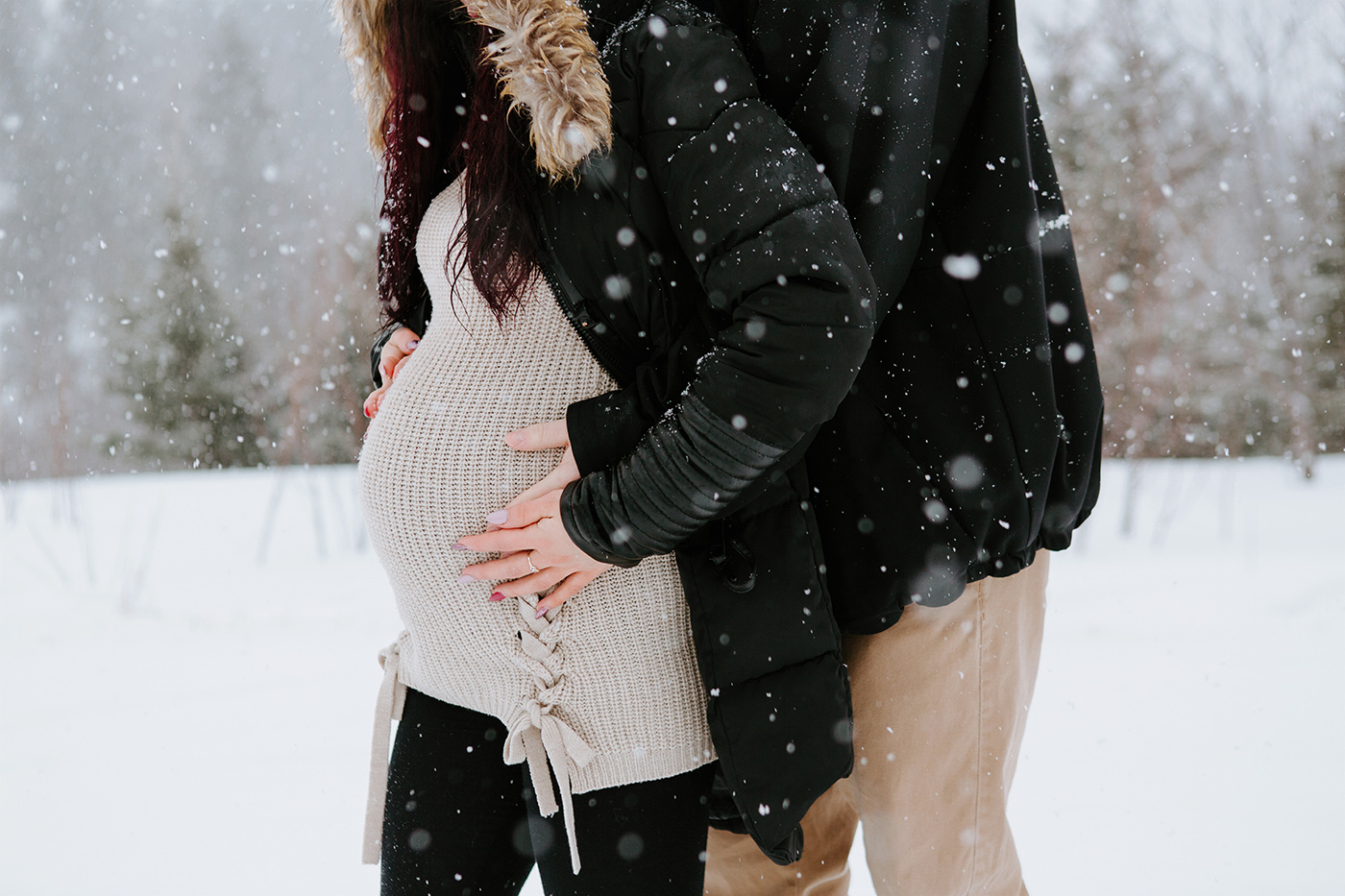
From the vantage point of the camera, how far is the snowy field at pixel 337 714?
184 centimetres

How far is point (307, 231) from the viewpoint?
20.4ft

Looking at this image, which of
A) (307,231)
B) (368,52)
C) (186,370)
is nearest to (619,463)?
(368,52)

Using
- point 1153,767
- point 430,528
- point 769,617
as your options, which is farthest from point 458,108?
A: point 1153,767

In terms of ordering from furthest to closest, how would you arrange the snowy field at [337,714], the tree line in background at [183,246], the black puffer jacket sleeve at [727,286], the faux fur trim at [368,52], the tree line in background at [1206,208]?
1. the tree line in background at [183,246]
2. the tree line in background at [1206,208]
3. the snowy field at [337,714]
4. the faux fur trim at [368,52]
5. the black puffer jacket sleeve at [727,286]

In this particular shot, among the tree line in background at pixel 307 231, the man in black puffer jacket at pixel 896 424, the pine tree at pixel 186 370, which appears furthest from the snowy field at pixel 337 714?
the pine tree at pixel 186 370

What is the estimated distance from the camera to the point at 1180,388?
5941 millimetres

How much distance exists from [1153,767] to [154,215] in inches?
295

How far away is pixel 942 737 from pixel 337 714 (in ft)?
7.66

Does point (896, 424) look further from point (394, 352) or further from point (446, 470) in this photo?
point (394, 352)

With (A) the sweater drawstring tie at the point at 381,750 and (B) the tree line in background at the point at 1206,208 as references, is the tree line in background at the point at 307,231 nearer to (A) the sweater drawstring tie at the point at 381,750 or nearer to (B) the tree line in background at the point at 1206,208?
(B) the tree line in background at the point at 1206,208

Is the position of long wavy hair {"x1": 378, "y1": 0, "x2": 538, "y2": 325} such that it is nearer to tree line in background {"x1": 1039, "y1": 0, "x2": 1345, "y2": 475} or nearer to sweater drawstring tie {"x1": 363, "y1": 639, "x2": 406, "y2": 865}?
sweater drawstring tie {"x1": 363, "y1": 639, "x2": 406, "y2": 865}

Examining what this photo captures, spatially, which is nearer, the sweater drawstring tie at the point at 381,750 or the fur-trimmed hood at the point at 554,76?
the fur-trimmed hood at the point at 554,76

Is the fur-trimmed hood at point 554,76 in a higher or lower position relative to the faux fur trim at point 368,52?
lower

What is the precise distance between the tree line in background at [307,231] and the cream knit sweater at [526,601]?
476 cm
